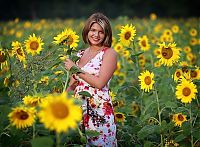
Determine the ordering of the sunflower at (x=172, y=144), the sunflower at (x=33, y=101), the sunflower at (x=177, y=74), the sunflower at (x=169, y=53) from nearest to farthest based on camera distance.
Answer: the sunflower at (x=33, y=101)
the sunflower at (x=172, y=144)
the sunflower at (x=169, y=53)
the sunflower at (x=177, y=74)

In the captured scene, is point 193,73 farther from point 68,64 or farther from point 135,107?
point 68,64

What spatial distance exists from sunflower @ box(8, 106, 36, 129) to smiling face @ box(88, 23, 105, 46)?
35.2 inches

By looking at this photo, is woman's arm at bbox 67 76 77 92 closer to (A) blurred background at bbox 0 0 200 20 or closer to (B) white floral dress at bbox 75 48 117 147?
(B) white floral dress at bbox 75 48 117 147

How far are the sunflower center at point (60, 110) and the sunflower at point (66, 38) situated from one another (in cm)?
106

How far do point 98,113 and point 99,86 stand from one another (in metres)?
0.19

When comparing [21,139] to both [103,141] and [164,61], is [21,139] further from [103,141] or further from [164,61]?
[164,61]

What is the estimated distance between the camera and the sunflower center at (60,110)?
6.59ft

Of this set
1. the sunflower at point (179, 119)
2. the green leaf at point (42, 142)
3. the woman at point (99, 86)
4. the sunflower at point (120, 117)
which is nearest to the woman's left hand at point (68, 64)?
the woman at point (99, 86)

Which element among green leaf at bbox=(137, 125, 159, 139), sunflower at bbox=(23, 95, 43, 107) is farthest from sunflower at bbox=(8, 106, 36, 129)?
green leaf at bbox=(137, 125, 159, 139)

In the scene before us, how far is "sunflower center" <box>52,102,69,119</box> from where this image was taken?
2008 millimetres

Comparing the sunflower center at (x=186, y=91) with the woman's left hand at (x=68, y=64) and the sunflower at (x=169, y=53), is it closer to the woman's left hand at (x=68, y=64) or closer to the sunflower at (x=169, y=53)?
the sunflower at (x=169, y=53)

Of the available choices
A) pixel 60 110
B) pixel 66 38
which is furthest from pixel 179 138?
pixel 60 110

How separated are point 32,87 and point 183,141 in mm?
1121

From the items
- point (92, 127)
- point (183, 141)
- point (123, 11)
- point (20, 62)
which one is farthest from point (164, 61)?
point (123, 11)
